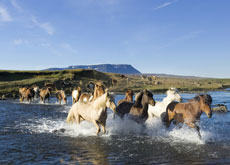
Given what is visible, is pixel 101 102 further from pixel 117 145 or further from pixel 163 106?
pixel 163 106

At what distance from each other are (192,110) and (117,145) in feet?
9.89

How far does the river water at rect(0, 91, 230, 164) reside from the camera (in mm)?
6797

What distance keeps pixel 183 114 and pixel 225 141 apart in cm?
191

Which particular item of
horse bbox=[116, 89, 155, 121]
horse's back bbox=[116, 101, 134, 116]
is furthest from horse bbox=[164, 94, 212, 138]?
horse's back bbox=[116, 101, 134, 116]

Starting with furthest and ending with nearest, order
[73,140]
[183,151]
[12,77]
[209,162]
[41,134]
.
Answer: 1. [12,77]
2. [41,134]
3. [73,140]
4. [183,151]
5. [209,162]

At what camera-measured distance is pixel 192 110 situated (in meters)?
8.58

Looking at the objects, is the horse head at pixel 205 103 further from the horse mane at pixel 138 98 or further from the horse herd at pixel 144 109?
the horse mane at pixel 138 98

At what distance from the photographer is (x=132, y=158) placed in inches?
270

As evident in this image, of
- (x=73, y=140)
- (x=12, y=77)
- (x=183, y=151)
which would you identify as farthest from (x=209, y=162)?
(x=12, y=77)

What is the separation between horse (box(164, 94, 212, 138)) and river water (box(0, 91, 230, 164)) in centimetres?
80

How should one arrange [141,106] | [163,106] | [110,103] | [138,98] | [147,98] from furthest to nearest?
[163,106] < [141,106] < [138,98] < [147,98] < [110,103]

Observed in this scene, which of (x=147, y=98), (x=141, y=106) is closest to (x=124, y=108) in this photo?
(x=141, y=106)

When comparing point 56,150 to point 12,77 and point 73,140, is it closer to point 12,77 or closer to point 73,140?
point 73,140

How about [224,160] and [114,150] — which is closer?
[224,160]
